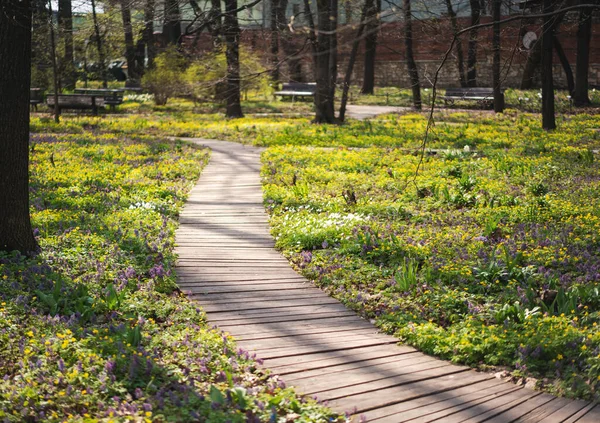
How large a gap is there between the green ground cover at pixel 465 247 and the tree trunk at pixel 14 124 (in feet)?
10.2

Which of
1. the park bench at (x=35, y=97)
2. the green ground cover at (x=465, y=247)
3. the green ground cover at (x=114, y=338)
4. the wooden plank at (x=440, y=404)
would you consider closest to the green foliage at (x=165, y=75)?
the park bench at (x=35, y=97)

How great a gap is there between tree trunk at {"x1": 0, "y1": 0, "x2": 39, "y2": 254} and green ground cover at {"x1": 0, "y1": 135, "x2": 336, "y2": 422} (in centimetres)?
33

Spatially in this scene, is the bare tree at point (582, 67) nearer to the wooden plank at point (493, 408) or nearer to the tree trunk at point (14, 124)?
the tree trunk at point (14, 124)

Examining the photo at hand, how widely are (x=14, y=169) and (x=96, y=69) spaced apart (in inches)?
1373

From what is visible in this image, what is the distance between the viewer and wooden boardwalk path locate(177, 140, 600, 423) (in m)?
A: 4.77

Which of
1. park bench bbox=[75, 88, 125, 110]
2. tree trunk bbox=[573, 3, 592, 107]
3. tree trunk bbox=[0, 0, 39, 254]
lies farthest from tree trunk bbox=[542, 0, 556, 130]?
park bench bbox=[75, 88, 125, 110]

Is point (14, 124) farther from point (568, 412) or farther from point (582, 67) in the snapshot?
point (582, 67)

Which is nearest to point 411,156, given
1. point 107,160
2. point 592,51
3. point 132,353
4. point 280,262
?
point 107,160

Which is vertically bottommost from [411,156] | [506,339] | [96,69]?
[506,339]

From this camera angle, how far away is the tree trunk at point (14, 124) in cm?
758

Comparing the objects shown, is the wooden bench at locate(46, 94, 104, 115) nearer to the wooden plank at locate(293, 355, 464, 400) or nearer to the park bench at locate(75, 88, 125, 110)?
the park bench at locate(75, 88, 125, 110)

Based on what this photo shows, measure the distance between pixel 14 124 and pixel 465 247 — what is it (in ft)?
17.5

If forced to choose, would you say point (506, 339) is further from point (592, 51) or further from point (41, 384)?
point (592, 51)

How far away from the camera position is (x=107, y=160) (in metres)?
15.7
